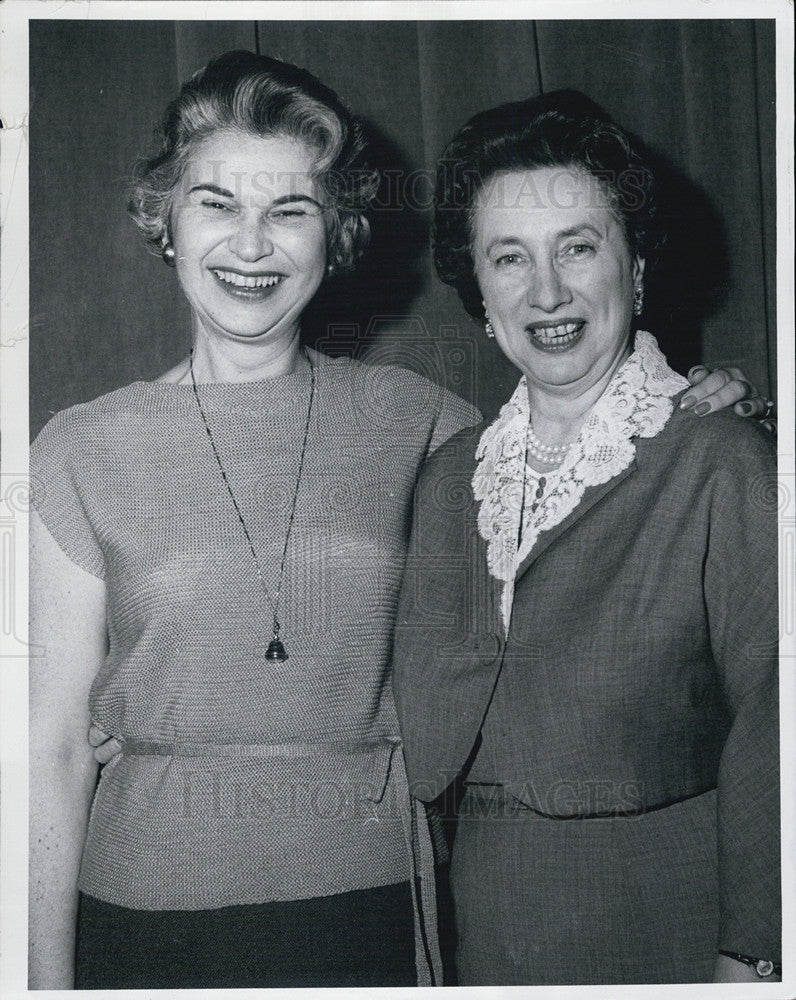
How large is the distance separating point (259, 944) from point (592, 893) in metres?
0.43

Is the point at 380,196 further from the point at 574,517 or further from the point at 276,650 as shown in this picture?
the point at 276,650

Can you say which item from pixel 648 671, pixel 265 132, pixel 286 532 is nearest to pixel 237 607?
pixel 286 532

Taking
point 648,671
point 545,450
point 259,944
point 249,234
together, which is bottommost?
point 259,944

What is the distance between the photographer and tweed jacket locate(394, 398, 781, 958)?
125cm

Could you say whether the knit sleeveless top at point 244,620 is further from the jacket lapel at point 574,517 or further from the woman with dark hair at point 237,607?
the jacket lapel at point 574,517

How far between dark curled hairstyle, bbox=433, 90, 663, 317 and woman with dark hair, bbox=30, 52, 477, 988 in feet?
0.40

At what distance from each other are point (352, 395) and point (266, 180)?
0.31 m

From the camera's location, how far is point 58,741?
1.38 meters

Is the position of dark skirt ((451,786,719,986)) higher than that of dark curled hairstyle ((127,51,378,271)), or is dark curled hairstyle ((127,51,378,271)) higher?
dark curled hairstyle ((127,51,378,271))

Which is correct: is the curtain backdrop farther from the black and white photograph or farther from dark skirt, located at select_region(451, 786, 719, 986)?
dark skirt, located at select_region(451, 786, 719, 986)

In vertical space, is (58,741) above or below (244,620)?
below

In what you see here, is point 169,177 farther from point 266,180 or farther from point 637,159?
point 637,159

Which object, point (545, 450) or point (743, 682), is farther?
point (545, 450)

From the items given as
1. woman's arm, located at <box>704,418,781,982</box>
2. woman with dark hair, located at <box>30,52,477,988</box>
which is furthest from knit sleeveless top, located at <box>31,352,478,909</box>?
woman's arm, located at <box>704,418,781,982</box>
